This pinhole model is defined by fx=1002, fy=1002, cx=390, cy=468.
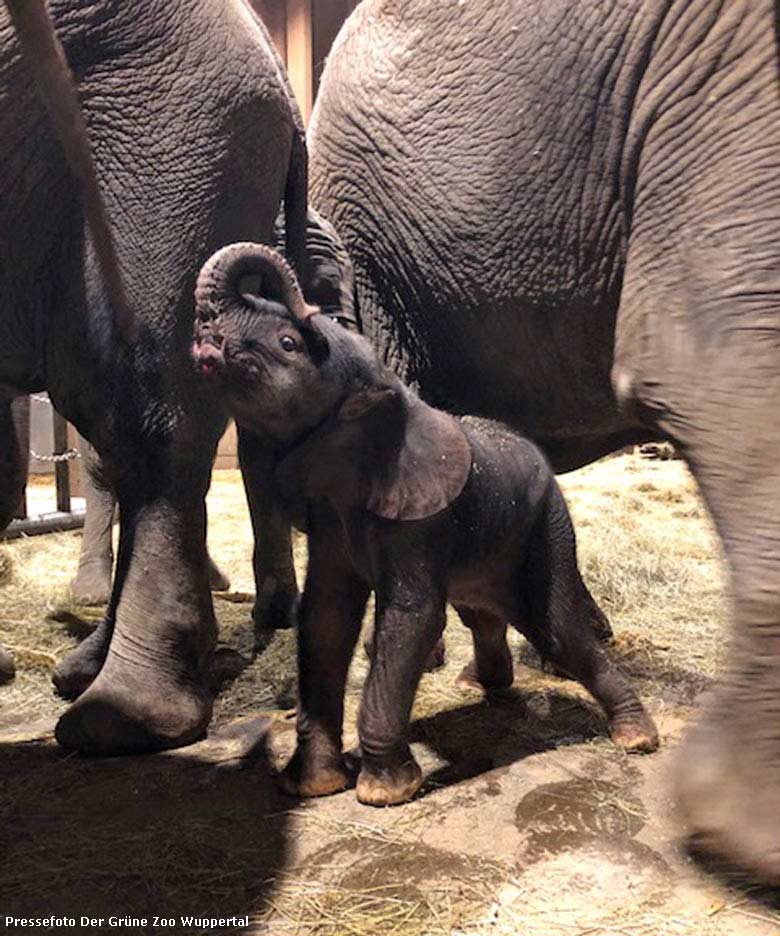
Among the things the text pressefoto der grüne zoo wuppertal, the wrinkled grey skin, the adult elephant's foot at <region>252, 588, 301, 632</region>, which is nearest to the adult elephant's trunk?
the text pressefoto der grüne zoo wuppertal

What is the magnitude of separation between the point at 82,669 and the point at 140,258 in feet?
3.28

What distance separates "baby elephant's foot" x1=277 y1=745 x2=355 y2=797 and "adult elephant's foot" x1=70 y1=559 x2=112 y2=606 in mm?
1664

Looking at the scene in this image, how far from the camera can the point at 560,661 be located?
1.96 meters

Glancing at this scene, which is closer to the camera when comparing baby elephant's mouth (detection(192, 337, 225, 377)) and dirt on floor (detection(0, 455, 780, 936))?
dirt on floor (detection(0, 455, 780, 936))

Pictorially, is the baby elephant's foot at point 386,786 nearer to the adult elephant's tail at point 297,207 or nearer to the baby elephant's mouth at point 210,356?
the baby elephant's mouth at point 210,356

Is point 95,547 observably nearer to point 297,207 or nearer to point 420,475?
point 297,207

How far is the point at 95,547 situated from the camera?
347cm

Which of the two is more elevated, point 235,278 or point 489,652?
point 235,278

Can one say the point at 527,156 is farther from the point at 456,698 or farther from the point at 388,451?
the point at 456,698

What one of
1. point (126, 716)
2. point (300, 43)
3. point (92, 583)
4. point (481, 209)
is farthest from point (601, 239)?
point (300, 43)

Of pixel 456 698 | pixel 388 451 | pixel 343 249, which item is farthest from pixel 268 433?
pixel 456 698

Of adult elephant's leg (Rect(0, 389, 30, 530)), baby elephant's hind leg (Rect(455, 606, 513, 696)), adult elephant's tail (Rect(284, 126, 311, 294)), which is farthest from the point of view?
adult elephant's leg (Rect(0, 389, 30, 530))

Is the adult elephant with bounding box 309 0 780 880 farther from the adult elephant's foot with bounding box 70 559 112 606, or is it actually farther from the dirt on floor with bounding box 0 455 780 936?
the adult elephant's foot with bounding box 70 559 112 606

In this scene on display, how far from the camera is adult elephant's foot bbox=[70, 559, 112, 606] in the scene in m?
3.33
